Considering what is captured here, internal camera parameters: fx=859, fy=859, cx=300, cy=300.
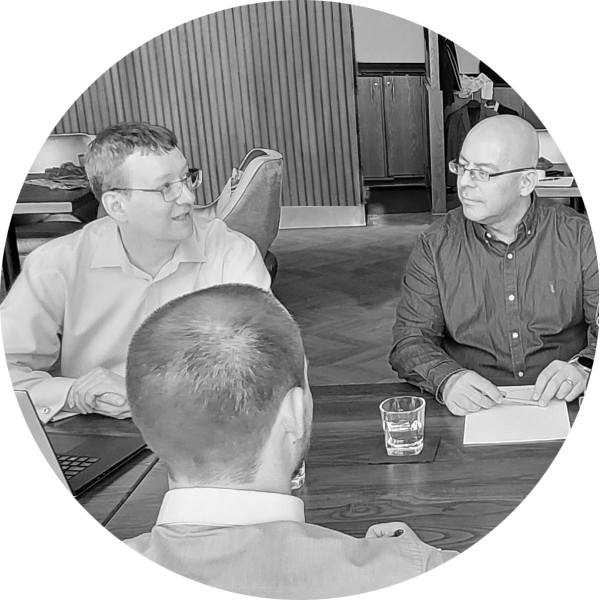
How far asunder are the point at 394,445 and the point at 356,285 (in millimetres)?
3977

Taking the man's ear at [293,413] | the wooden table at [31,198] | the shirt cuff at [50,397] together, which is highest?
the man's ear at [293,413]

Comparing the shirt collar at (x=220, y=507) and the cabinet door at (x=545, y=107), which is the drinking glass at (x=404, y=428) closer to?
the shirt collar at (x=220, y=507)

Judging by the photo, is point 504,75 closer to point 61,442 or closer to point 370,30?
point 370,30

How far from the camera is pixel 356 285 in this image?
5449 millimetres

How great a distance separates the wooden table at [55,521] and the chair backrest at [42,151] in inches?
161

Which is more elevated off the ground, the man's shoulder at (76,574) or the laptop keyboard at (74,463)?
the man's shoulder at (76,574)

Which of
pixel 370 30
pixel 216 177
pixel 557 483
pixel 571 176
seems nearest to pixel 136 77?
pixel 216 177

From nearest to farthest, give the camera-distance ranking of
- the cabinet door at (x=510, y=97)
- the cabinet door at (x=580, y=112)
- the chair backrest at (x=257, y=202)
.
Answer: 1. the chair backrest at (x=257, y=202)
2. the cabinet door at (x=510, y=97)
3. the cabinet door at (x=580, y=112)

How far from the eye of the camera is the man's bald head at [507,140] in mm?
2338

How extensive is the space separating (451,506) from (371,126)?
6.97 meters

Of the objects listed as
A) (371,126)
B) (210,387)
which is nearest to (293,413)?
→ (210,387)

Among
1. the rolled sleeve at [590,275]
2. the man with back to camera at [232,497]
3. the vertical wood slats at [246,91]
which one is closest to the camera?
the man with back to camera at [232,497]

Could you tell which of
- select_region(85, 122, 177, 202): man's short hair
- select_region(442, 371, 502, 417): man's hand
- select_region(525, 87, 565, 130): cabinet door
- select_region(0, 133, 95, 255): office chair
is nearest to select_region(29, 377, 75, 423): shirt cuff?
select_region(85, 122, 177, 202): man's short hair

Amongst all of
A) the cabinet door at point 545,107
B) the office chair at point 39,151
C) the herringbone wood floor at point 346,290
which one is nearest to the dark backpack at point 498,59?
the cabinet door at point 545,107
